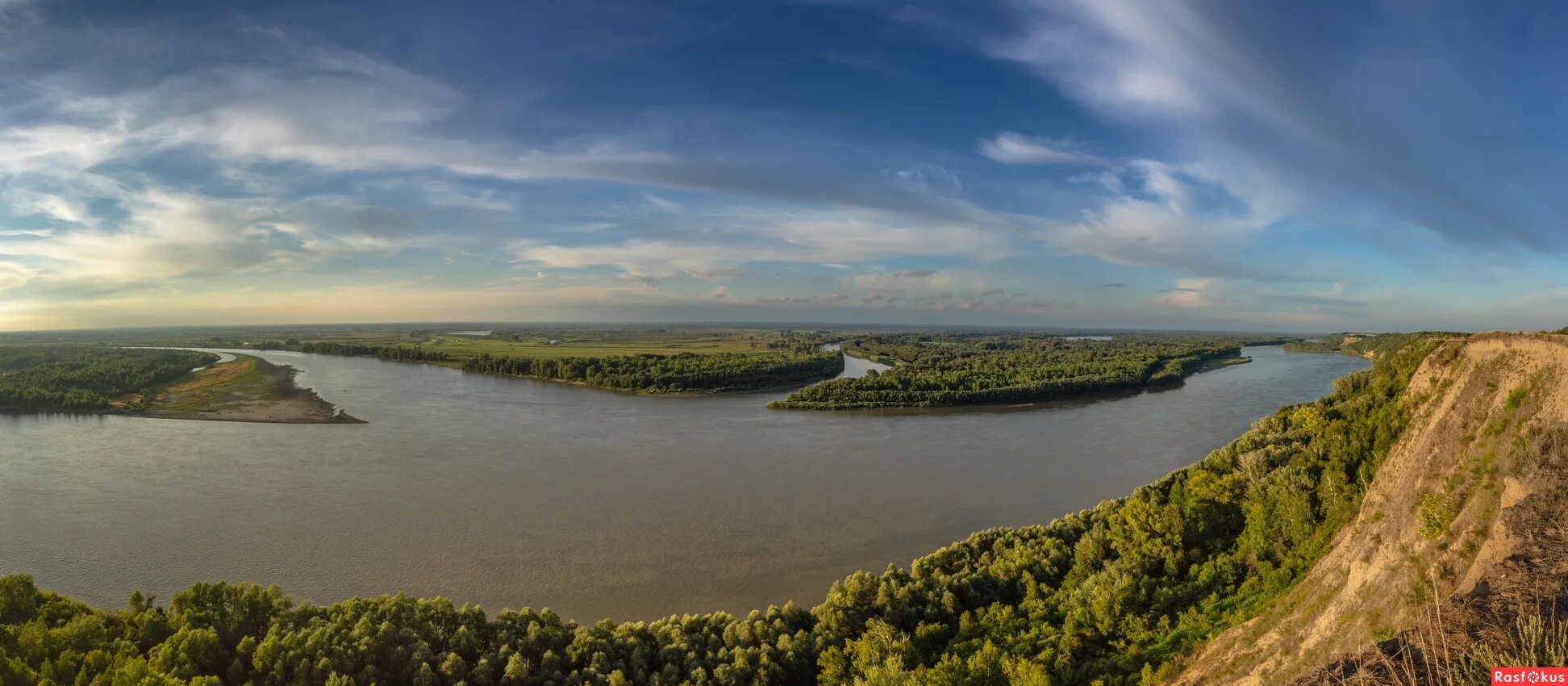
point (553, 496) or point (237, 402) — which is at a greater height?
point (237, 402)

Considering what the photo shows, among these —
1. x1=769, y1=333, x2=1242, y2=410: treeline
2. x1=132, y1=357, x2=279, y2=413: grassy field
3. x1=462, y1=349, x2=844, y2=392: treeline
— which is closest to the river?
x1=769, y1=333, x2=1242, y2=410: treeline

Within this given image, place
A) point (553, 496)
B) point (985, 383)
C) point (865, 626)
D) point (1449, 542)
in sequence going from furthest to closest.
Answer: point (985, 383), point (553, 496), point (865, 626), point (1449, 542)

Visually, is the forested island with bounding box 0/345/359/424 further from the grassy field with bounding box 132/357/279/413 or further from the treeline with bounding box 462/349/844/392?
the treeline with bounding box 462/349/844/392

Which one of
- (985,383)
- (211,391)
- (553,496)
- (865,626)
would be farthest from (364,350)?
(865,626)

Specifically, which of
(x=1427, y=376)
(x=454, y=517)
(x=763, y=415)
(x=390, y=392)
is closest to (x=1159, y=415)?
(x=763, y=415)

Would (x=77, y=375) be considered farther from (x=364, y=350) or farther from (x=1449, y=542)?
(x=1449, y=542)

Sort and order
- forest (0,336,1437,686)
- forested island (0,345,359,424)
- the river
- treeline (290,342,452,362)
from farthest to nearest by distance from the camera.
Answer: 1. treeline (290,342,452,362)
2. forested island (0,345,359,424)
3. the river
4. forest (0,336,1437,686)

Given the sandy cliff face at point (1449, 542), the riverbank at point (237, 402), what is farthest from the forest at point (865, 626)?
the riverbank at point (237, 402)

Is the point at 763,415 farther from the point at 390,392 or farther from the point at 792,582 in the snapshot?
the point at 390,392
